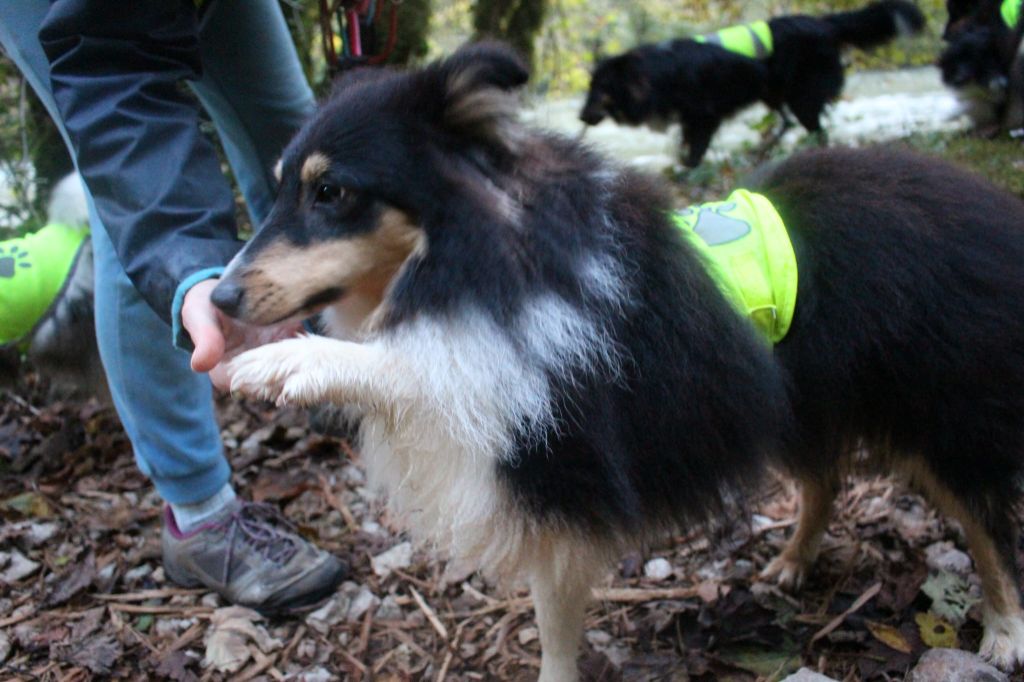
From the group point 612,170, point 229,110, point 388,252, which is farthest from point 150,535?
point 612,170

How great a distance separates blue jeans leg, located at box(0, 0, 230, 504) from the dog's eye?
822 millimetres

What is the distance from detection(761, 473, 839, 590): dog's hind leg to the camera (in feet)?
8.62

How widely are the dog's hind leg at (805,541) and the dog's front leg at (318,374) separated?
1.49 meters

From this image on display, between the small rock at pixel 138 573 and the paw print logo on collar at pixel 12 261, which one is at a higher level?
the paw print logo on collar at pixel 12 261

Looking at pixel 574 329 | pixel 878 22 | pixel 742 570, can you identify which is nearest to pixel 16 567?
pixel 574 329

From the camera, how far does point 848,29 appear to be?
21.5ft

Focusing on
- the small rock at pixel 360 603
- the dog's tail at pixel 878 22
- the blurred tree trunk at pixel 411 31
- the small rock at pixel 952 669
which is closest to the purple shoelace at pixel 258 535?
the small rock at pixel 360 603

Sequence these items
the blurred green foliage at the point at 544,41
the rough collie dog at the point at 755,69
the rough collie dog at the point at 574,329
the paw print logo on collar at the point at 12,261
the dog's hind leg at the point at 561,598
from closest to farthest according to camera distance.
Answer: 1. the rough collie dog at the point at 574,329
2. the dog's hind leg at the point at 561,598
3. the paw print logo on collar at the point at 12,261
4. the blurred green foliage at the point at 544,41
5. the rough collie dog at the point at 755,69

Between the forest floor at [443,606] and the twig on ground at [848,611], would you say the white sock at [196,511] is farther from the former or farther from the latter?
the twig on ground at [848,611]

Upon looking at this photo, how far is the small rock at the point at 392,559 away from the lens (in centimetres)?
285

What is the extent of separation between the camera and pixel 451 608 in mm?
2695

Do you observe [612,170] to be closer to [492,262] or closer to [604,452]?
[492,262]

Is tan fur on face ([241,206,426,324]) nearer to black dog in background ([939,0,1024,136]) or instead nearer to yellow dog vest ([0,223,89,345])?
yellow dog vest ([0,223,89,345])

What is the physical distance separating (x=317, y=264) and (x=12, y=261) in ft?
6.94
